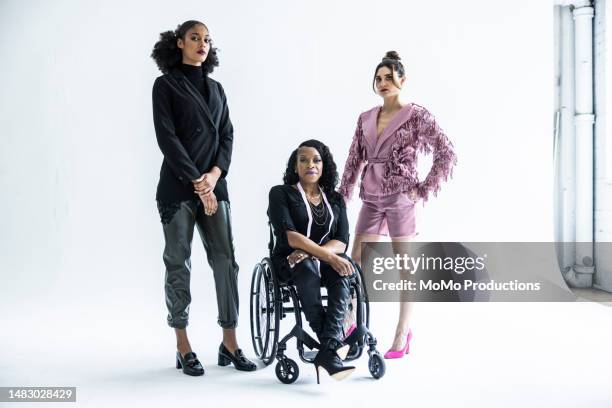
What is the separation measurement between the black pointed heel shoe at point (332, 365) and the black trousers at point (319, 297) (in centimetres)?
5

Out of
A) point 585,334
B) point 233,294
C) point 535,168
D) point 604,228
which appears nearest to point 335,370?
point 233,294

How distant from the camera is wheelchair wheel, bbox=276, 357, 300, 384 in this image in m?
2.96

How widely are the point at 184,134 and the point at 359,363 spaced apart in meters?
1.36

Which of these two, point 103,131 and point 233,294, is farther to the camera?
point 103,131

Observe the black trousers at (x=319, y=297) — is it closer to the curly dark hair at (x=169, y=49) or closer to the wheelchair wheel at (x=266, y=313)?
the wheelchair wheel at (x=266, y=313)

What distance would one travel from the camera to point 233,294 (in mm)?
3152

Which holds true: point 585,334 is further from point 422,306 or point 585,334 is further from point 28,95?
point 28,95

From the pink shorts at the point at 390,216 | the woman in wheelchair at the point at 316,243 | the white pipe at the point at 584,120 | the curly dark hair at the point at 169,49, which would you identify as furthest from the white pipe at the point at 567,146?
the curly dark hair at the point at 169,49

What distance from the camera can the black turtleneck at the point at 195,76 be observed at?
10.4ft

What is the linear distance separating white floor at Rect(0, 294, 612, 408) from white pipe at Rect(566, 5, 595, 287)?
1.18m

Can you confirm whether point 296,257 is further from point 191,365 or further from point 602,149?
point 602,149

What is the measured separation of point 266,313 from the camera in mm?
3137

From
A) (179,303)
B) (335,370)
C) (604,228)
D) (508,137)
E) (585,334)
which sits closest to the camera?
(335,370)

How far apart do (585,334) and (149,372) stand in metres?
2.50
